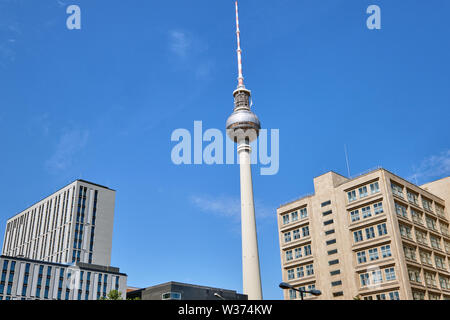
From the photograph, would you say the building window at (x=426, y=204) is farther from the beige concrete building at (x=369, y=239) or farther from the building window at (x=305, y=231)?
the building window at (x=305, y=231)

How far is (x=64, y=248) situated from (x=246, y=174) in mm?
70614

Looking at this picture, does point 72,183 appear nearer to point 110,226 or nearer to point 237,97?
point 110,226

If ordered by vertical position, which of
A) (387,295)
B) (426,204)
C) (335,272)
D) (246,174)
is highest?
(246,174)

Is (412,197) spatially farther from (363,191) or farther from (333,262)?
(333,262)

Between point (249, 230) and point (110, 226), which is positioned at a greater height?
point (110, 226)

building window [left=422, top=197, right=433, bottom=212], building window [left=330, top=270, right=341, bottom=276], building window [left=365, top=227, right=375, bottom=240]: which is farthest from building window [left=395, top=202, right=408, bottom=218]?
building window [left=330, top=270, right=341, bottom=276]

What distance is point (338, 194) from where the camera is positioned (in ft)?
290

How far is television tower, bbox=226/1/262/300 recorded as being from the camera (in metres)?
91.7

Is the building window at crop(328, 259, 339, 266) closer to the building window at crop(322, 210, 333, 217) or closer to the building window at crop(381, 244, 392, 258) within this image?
the building window at crop(322, 210, 333, 217)

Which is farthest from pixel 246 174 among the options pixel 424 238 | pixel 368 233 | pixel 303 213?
pixel 424 238

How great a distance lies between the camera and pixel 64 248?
14188 cm
